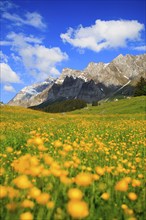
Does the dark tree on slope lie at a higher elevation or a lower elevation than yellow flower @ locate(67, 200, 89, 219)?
higher

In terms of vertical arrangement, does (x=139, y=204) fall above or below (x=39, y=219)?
below

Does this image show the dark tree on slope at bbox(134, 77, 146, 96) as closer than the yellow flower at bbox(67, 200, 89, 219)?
No

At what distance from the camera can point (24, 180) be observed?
132 inches

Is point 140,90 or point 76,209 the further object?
point 140,90

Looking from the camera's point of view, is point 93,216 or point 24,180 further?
point 93,216

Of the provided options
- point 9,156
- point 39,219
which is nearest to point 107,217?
point 39,219

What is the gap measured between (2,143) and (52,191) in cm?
737

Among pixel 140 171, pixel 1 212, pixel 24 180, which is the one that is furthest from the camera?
pixel 140 171

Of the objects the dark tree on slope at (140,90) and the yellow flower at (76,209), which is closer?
the yellow flower at (76,209)

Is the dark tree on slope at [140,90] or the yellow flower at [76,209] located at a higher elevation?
the dark tree on slope at [140,90]

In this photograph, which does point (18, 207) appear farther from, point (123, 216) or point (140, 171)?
point (140, 171)

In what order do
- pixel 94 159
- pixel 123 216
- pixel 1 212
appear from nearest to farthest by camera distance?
pixel 1 212
pixel 123 216
pixel 94 159

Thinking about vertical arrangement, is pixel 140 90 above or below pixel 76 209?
above

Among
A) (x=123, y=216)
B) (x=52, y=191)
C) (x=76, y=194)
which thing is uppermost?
(x=76, y=194)
